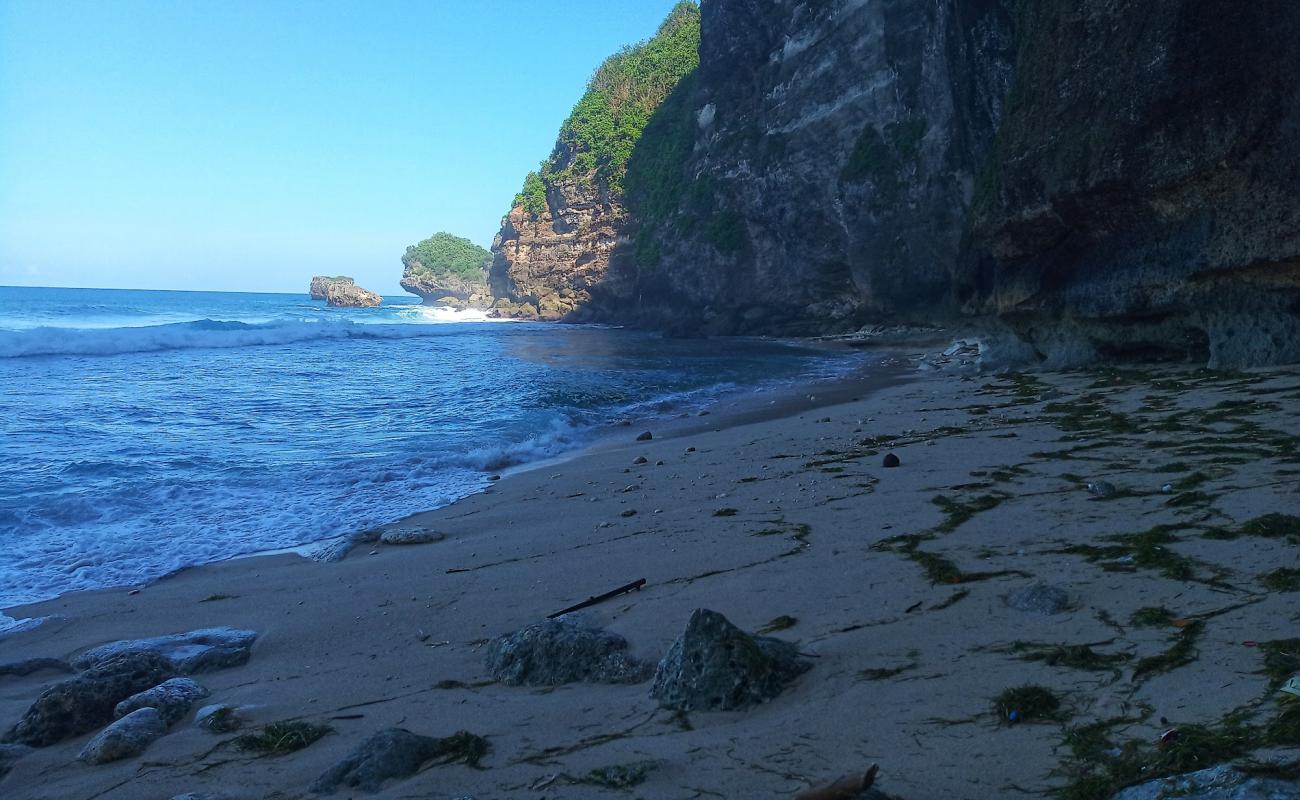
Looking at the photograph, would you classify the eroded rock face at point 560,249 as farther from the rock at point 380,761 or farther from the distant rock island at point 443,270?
the distant rock island at point 443,270

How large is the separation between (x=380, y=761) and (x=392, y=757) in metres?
0.03

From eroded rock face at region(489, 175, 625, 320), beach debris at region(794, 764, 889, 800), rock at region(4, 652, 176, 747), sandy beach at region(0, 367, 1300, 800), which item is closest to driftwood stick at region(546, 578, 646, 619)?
sandy beach at region(0, 367, 1300, 800)

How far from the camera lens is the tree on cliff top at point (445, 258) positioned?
102 metres

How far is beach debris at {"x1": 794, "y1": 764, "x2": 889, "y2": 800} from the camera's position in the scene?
1.61 metres

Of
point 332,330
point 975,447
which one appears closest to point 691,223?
point 332,330

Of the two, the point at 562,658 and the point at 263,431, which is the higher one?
the point at 562,658

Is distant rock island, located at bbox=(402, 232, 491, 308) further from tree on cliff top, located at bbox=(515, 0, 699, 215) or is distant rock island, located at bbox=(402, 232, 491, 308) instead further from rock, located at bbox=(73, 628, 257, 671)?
rock, located at bbox=(73, 628, 257, 671)

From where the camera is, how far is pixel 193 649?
3.68m

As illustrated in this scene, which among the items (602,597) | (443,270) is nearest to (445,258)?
(443,270)

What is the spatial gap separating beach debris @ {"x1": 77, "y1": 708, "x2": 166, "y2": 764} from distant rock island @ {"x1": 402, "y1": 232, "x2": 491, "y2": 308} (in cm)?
9773

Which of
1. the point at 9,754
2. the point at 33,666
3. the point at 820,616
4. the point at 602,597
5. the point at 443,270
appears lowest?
the point at 33,666

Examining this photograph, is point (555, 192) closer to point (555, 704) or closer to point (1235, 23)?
point (1235, 23)

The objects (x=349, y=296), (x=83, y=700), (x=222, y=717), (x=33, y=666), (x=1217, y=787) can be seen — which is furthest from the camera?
(x=349, y=296)

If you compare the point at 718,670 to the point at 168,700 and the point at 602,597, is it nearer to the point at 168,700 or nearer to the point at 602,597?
the point at 602,597
